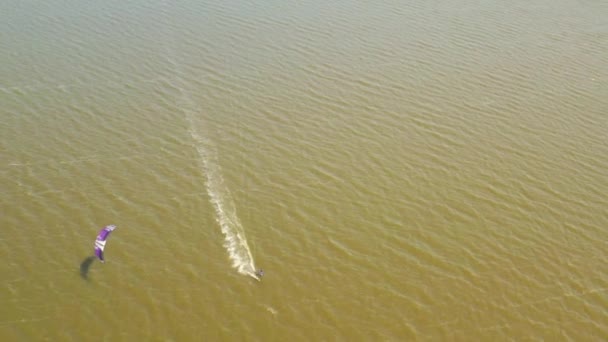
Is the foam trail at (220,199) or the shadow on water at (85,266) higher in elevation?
the foam trail at (220,199)

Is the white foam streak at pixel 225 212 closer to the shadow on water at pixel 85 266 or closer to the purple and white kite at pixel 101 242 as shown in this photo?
the purple and white kite at pixel 101 242

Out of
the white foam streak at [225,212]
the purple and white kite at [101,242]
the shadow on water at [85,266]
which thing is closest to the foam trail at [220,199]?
the white foam streak at [225,212]

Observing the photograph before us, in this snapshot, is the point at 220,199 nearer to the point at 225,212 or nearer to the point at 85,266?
the point at 225,212

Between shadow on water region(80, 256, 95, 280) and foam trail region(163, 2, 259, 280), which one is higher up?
foam trail region(163, 2, 259, 280)

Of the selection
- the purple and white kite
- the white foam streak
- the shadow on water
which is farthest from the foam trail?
the shadow on water

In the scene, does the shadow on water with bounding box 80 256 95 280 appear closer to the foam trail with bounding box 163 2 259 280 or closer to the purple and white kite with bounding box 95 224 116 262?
the purple and white kite with bounding box 95 224 116 262

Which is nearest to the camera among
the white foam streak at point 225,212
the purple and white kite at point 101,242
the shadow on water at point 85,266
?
the purple and white kite at point 101,242
